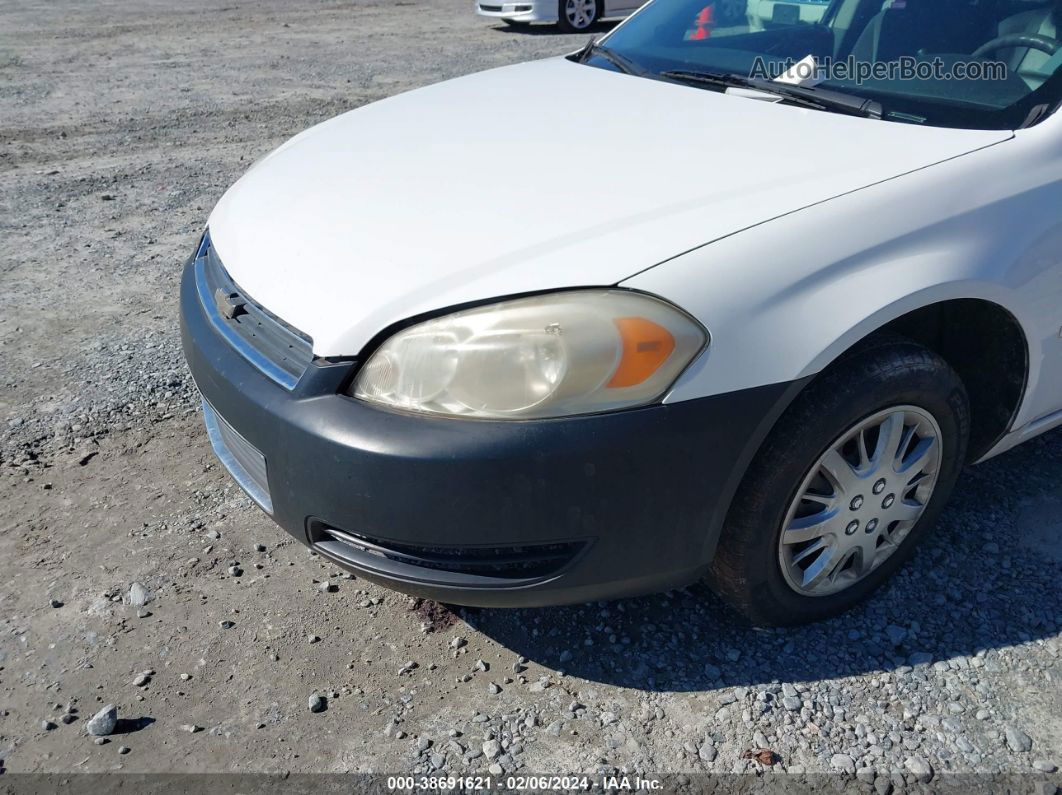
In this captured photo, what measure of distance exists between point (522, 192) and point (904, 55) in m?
1.29

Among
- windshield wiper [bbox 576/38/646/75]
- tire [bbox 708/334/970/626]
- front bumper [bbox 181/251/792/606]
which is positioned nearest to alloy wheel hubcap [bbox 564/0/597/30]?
windshield wiper [bbox 576/38/646/75]

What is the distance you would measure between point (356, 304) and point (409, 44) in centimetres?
1013

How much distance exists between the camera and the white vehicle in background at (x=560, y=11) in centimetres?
1204

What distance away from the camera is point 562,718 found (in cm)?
218

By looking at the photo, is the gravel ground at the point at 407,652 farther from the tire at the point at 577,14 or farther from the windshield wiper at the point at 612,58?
the tire at the point at 577,14

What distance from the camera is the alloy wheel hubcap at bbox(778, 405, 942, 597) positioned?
2199 millimetres

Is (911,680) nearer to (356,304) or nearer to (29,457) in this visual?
(356,304)

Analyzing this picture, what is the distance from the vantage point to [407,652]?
2.39 m

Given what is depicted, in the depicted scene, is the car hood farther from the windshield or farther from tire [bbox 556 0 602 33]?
tire [bbox 556 0 602 33]

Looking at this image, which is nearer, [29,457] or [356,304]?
[356,304]

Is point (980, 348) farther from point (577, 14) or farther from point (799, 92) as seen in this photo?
point (577, 14)

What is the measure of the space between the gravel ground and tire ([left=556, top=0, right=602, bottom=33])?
9885 millimetres

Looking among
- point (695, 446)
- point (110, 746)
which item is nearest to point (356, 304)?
point (695, 446)

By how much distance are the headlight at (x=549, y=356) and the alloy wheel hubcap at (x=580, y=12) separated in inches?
447
